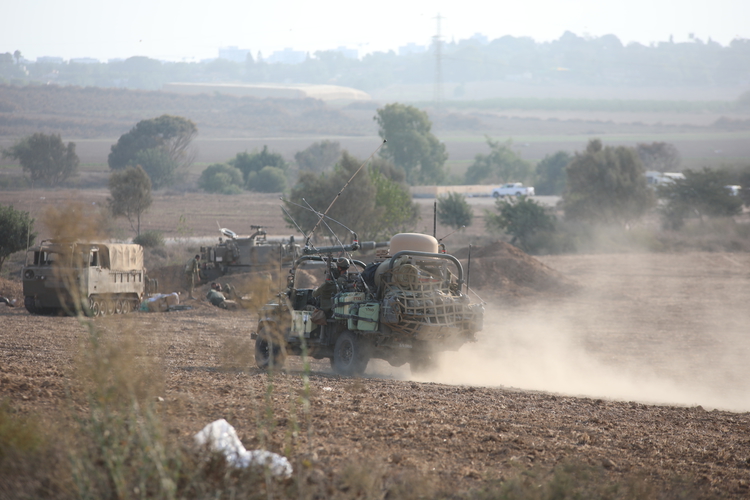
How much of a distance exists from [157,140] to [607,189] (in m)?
70.0

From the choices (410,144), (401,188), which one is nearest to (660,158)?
(410,144)

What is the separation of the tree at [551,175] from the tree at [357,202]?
59.5 metres

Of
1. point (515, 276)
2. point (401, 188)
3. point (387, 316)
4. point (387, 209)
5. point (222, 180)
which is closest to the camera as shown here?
point (387, 316)

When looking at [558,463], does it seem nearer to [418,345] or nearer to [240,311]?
[418,345]

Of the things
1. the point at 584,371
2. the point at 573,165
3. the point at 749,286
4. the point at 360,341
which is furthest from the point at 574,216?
the point at 360,341

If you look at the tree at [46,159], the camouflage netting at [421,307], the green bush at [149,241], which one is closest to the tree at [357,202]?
the green bush at [149,241]

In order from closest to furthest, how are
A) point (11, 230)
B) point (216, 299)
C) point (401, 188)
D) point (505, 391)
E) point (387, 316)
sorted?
point (505, 391) < point (387, 316) < point (216, 299) < point (11, 230) < point (401, 188)

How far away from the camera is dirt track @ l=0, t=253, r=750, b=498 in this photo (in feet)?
22.5

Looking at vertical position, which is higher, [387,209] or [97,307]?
[387,209]

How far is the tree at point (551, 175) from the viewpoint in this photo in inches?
3999

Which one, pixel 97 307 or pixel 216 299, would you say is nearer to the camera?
pixel 97 307

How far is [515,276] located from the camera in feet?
106

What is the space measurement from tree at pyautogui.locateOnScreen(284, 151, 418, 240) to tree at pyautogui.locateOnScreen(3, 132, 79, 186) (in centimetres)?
4939

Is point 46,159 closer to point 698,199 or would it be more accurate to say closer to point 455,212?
point 455,212
